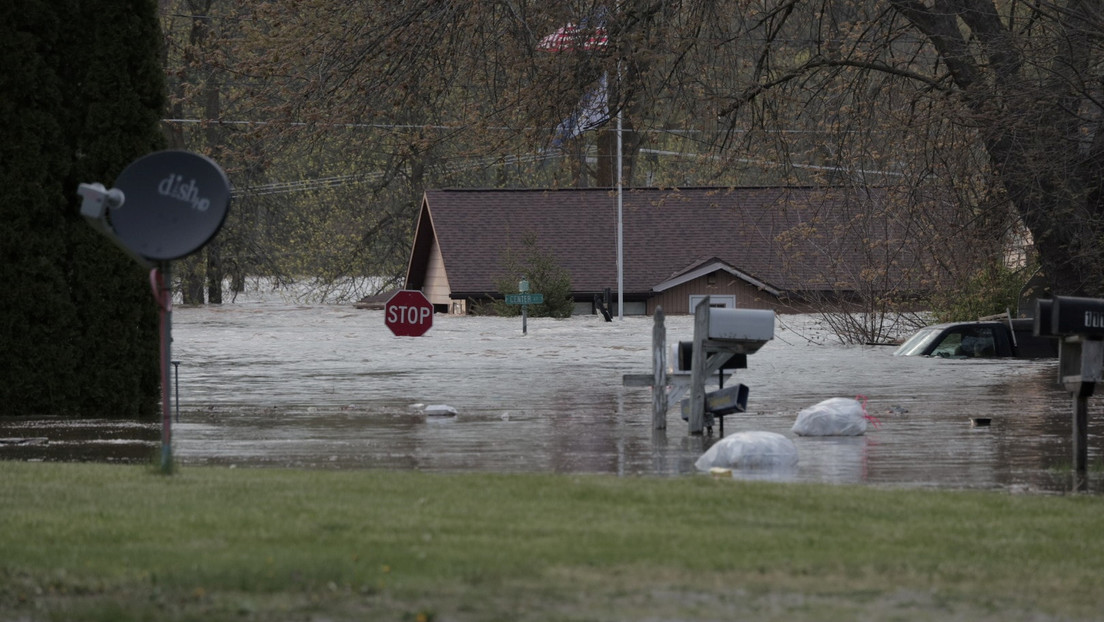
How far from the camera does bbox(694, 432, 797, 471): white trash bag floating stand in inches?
492

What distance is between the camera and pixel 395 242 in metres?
61.5

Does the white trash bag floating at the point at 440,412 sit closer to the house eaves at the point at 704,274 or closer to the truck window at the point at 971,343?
the truck window at the point at 971,343

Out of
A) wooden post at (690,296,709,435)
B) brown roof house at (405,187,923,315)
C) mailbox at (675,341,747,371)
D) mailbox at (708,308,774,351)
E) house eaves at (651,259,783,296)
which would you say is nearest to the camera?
mailbox at (708,308,774,351)

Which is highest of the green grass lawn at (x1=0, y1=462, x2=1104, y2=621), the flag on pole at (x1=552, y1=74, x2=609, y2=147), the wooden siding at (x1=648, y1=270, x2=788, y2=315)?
the flag on pole at (x1=552, y1=74, x2=609, y2=147)

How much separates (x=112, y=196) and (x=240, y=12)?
14.3 meters

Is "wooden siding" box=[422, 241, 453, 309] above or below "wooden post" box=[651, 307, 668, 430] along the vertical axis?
above

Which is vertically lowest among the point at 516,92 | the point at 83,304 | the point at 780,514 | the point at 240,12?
the point at 780,514

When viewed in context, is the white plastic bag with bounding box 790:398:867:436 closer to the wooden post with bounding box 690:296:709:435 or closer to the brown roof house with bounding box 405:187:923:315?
the wooden post with bounding box 690:296:709:435

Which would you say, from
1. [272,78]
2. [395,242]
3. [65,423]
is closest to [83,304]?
[65,423]

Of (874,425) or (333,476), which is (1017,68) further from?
(333,476)

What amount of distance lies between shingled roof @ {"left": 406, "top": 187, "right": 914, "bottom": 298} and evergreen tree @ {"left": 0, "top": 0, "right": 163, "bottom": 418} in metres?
34.8

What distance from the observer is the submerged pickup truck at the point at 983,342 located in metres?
29.6

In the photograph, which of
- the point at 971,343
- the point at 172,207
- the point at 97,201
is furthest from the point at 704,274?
the point at 97,201

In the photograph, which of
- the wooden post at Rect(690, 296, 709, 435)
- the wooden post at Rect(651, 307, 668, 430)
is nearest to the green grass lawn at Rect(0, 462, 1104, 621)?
the wooden post at Rect(690, 296, 709, 435)
